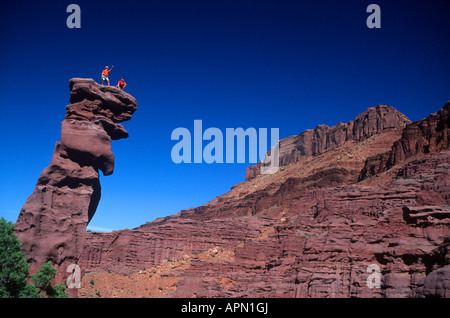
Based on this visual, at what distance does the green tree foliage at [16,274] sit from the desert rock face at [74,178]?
8.41 ft

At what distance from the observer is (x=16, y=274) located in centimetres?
1867

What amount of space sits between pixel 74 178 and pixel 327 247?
1703 centimetres

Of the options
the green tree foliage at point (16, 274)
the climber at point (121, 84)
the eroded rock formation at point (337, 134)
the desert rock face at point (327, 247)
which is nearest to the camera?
the green tree foliage at point (16, 274)

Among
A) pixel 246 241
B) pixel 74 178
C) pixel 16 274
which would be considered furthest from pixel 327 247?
pixel 16 274

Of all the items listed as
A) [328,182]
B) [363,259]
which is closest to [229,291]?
[363,259]

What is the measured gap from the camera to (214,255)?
44.1 m

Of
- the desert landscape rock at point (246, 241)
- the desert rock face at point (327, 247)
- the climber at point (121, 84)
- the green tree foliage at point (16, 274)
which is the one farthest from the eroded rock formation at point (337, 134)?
the green tree foliage at point (16, 274)

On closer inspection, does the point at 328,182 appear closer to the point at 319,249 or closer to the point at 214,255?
the point at 214,255

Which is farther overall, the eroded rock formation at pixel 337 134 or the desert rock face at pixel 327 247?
the eroded rock formation at pixel 337 134

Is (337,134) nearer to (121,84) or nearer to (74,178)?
(121,84)

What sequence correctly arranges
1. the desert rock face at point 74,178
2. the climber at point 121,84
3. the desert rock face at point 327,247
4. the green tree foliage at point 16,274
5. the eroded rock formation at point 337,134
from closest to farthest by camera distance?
the green tree foliage at point 16,274
the desert rock face at point 74,178
the desert rock face at point 327,247
the climber at point 121,84
the eroded rock formation at point 337,134

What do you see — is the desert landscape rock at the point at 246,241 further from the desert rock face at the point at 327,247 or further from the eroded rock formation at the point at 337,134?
the eroded rock formation at the point at 337,134

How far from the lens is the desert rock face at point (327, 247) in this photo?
23.4 m

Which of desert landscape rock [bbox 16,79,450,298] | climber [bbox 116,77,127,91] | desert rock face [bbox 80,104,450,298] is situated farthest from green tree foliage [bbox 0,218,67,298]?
climber [bbox 116,77,127,91]
